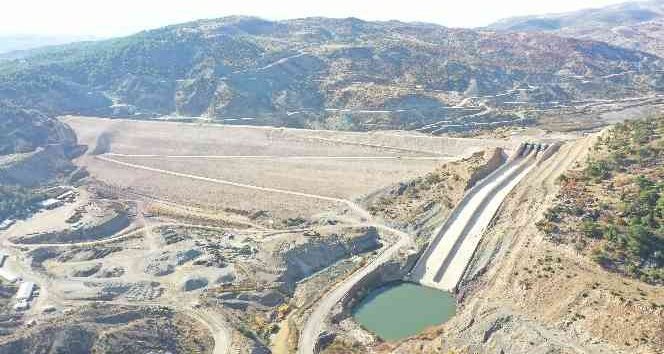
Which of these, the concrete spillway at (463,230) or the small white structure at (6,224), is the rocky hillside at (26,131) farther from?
the concrete spillway at (463,230)

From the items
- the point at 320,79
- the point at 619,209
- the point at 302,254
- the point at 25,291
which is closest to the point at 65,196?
the point at 25,291

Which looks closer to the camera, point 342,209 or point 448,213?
point 448,213

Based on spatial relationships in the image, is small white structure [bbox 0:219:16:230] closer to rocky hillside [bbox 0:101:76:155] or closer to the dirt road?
rocky hillside [bbox 0:101:76:155]

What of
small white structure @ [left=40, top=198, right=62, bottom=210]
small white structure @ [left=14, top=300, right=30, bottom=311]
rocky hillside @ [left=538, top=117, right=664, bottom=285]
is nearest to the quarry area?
small white structure @ [left=14, top=300, right=30, bottom=311]

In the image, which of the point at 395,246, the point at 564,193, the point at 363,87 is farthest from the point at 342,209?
the point at 363,87

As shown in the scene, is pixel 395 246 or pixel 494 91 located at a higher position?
pixel 494 91

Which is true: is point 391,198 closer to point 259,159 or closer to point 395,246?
point 395,246

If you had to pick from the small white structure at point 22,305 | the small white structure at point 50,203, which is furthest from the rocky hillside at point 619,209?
the small white structure at point 50,203
